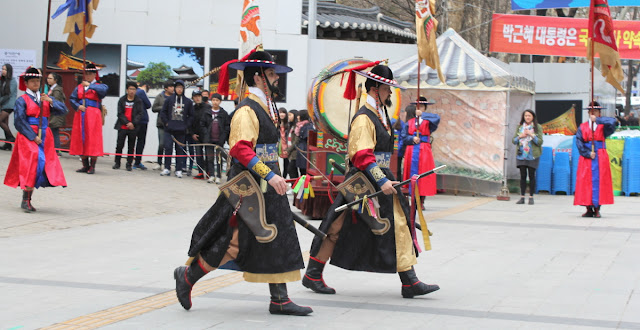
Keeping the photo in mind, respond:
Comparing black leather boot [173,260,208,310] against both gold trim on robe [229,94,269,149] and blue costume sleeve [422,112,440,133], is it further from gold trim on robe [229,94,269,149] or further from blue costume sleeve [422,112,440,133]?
blue costume sleeve [422,112,440,133]

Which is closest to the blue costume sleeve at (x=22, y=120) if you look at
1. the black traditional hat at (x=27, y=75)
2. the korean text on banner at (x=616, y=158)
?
the black traditional hat at (x=27, y=75)

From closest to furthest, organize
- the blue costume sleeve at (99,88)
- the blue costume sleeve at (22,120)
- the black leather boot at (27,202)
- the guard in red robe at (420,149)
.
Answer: the blue costume sleeve at (22,120), the black leather boot at (27,202), the guard in red robe at (420,149), the blue costume sleeve at (99,88)

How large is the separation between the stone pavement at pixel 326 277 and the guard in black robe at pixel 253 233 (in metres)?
0.26

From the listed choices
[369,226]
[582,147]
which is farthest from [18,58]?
[369,226]

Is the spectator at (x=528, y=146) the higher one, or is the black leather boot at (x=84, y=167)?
the spectator at (x=528, y=146)

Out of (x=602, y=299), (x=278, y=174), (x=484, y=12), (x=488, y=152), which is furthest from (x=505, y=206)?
(x=484, y=12)

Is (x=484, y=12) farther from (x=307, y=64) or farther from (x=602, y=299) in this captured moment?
(x=602, y=299)

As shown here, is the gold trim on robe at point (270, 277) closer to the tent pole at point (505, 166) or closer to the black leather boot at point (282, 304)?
the black leather boot at point (282, 304)

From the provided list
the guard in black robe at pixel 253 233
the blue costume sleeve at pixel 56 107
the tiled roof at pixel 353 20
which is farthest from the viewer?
the tiled roof at pixel 353 20

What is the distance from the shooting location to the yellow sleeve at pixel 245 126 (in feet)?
19.3

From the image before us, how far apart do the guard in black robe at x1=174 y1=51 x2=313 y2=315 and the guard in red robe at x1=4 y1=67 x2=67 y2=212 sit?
215 inches

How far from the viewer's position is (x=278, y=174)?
6.06m

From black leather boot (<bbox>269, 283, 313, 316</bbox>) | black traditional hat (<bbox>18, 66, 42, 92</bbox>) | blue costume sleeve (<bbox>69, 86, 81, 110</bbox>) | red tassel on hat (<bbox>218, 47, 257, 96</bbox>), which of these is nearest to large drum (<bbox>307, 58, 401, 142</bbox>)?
black traditional hat (<bbox>18, 66, 42, 92</bbox>)

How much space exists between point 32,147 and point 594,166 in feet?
26.1
